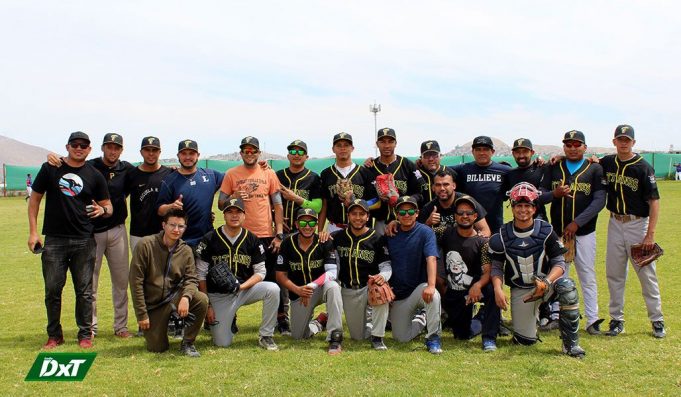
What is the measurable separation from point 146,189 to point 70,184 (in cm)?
87

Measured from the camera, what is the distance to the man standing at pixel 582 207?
681 centimetres

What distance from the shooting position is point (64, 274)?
648 cm

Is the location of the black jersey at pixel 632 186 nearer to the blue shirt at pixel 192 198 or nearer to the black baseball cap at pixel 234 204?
the black baseball cap at pixel 234 204

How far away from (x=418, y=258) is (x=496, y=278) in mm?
912

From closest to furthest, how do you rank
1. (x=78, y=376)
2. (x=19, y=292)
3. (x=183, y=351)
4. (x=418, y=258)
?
(x=78, y=376)
(x=183, y=351)
(x=418, y=258)
(x=19, y=292)

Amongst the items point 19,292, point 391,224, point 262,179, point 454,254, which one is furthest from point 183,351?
point 19,292

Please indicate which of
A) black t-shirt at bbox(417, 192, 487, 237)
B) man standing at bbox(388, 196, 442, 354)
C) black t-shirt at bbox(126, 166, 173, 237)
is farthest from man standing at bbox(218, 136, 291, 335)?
black t-shirt at bbox(417, 192, 487, 237)

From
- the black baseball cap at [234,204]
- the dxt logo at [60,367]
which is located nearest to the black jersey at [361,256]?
the black baseball cap at [234,204]

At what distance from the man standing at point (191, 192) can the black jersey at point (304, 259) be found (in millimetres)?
1077

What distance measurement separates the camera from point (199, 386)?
5086 mm

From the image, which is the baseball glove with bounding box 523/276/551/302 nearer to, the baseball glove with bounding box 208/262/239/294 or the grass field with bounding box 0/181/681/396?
the grass field with bounding box 0/181/681/396

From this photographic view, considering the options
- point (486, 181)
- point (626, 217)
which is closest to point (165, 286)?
point (486, 181)

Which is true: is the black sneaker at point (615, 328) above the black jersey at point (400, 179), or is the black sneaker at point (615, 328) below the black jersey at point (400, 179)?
below

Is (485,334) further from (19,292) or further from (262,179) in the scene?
(19,292)
